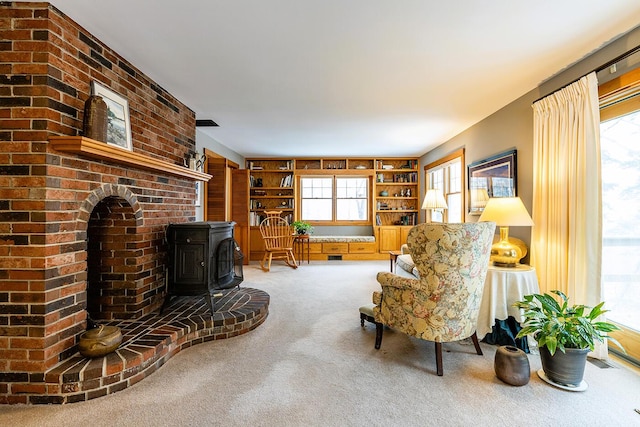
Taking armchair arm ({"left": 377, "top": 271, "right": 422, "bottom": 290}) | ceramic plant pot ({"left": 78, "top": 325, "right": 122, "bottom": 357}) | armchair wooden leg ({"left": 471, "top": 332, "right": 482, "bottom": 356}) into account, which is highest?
armchair arm ({"left": 377, "top": 271, "right": 422, "bottom": 290})

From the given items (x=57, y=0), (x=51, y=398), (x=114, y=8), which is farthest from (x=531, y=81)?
(x=51, y=398)

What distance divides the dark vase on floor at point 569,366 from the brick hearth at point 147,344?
2.30 m

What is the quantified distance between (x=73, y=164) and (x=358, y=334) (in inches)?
99.2

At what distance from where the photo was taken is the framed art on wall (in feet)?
10.9

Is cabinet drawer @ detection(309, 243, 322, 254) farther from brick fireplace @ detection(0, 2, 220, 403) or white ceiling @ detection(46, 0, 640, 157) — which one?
brick fireplace @ detection(0, 2, 220, 403)

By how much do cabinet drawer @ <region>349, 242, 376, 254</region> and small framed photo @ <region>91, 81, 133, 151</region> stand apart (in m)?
4.84

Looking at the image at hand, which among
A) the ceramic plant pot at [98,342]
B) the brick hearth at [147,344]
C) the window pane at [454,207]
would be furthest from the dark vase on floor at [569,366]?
the window pane at [454,207]

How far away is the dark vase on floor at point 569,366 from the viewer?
182 cm

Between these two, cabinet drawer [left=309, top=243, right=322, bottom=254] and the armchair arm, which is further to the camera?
cabinet drawer [left=309, top=243, right=322, bottom=254]

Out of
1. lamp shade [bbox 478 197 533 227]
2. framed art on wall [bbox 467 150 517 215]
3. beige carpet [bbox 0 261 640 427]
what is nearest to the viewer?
beige carpet [bbox 0 261 640 427]

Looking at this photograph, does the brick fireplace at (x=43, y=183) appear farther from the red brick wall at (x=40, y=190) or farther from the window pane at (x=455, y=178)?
the window pane at (x=455, y=178)

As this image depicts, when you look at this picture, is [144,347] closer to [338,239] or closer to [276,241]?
[276,241]

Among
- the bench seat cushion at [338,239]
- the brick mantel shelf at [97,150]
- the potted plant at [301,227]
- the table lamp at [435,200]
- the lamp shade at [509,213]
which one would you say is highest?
the brick mantel shelf at [97,150]

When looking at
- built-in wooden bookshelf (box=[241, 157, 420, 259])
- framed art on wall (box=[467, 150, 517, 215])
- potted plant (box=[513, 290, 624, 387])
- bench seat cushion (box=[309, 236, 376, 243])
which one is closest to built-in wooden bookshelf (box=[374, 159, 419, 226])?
built-in wooden bookshelf (box=[241, 157, 420, 259])
